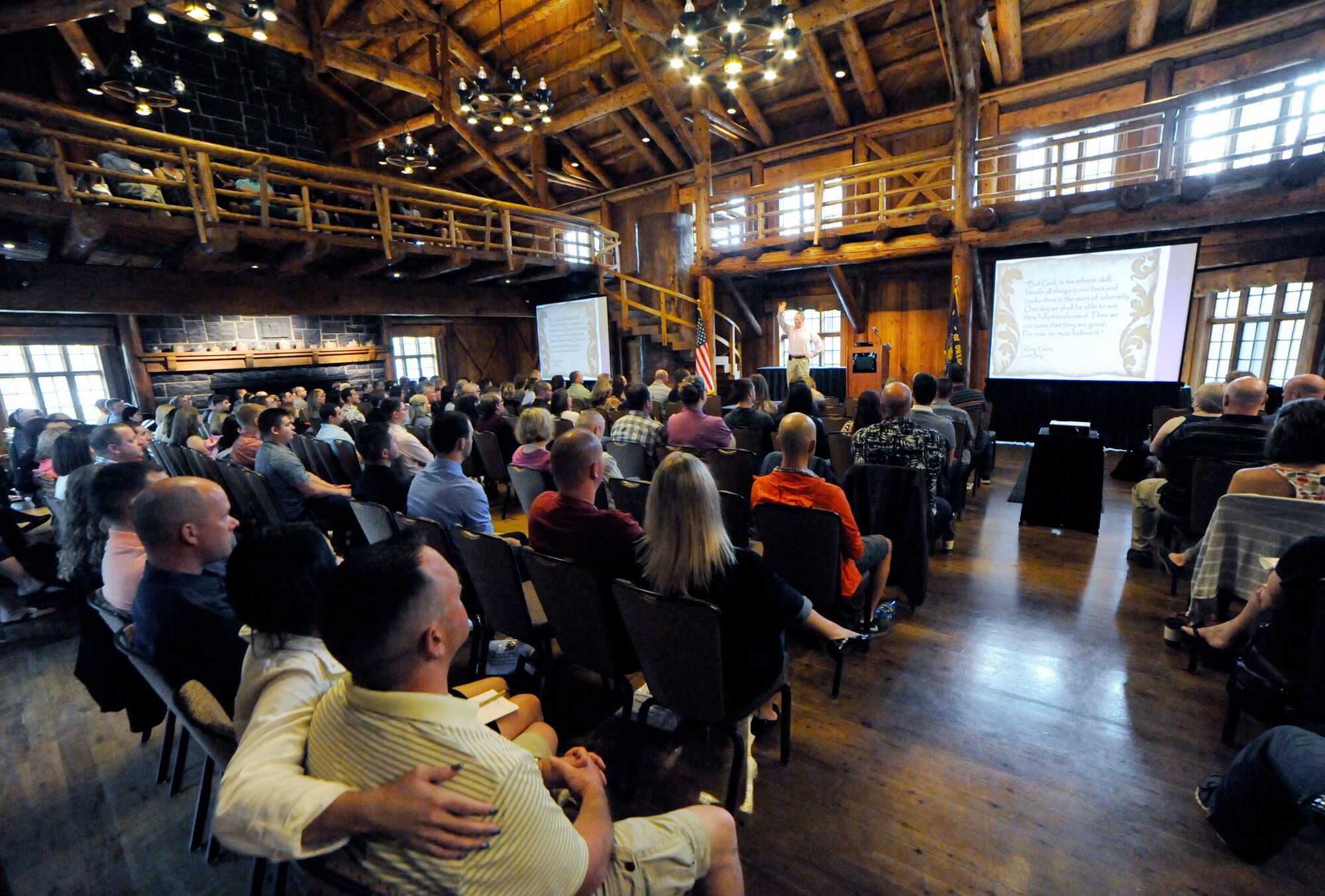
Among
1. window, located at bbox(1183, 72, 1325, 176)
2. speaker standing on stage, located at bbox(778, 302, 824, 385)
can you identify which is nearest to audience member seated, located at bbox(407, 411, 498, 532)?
speaker standing on stage, located at bbox(778, 302, 824, 385)

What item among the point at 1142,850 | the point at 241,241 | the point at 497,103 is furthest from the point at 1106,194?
the point at 241,241

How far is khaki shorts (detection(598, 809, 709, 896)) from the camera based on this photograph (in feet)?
3.44

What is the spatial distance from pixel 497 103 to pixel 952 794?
29.6ft

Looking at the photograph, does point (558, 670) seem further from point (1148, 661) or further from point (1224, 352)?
point (1224, 352)

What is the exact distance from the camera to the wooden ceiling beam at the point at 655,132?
10359 mm

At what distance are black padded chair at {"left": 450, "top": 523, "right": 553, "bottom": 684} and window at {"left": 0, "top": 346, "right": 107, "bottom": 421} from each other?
869 centimetres

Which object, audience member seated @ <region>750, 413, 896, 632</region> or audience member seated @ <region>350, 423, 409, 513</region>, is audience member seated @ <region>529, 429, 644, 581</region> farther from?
audience member seated @ <region>350, 423, 409, 513</region>

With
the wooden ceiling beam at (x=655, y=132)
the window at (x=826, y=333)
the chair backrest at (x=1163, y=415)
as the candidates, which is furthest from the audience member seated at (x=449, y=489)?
the wooden ceiling beam at (x=655, y=132)

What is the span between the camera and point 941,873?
1.55 m

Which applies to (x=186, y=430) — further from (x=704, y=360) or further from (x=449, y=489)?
(x=704, y=360)

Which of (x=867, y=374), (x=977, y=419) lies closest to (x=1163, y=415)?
(x=977, y=419)

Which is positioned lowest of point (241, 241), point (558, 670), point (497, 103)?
point (558, 670)

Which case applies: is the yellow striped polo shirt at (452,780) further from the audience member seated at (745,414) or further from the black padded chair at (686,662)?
the audience member seated at (745,414)

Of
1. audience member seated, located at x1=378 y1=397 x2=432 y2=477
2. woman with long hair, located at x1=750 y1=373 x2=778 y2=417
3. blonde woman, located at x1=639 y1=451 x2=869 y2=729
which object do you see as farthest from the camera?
woman with long hair, located at x1=750 y1=373 x2=778 y2=417
